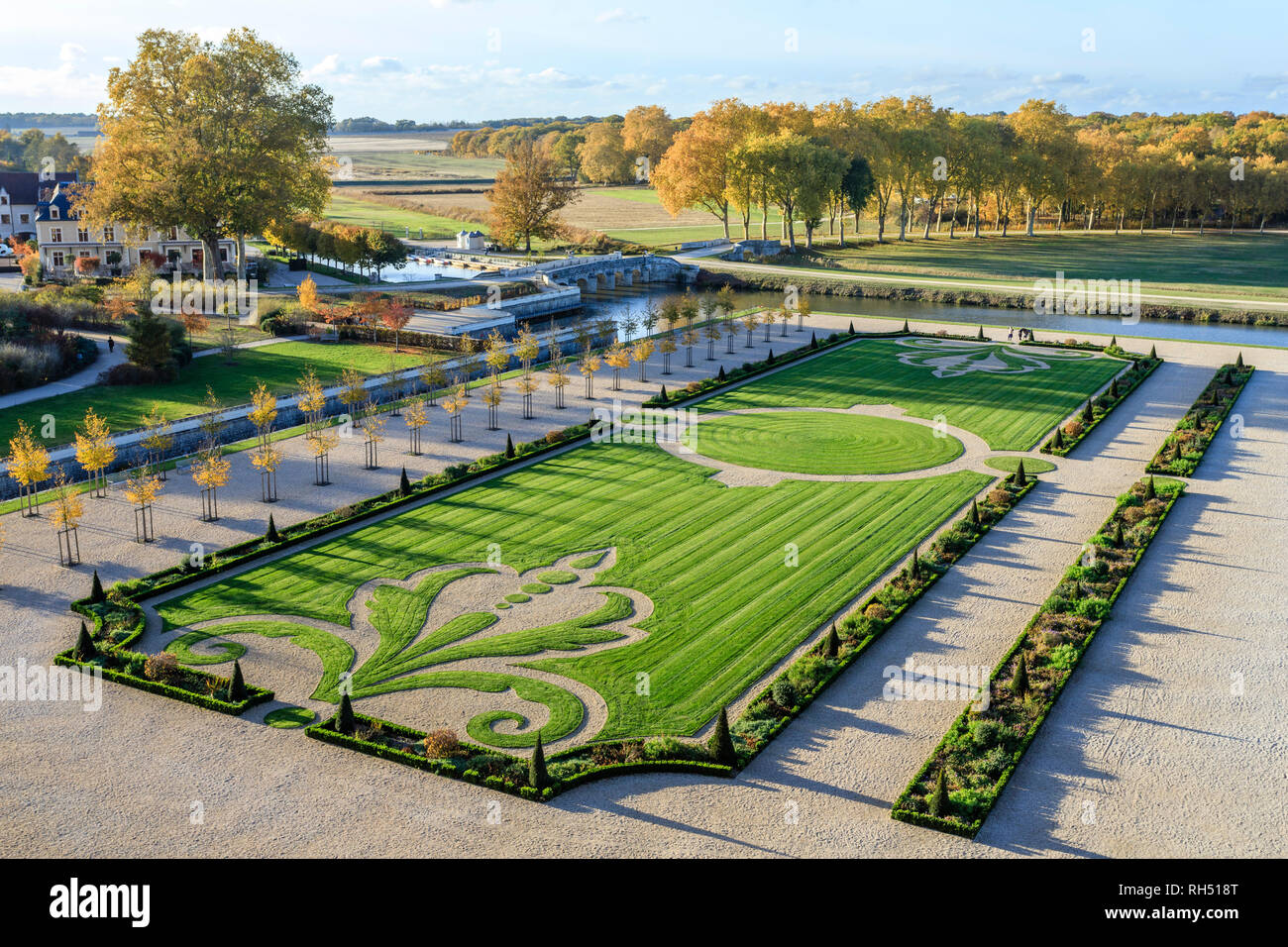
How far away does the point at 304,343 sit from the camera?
7369 centimetres

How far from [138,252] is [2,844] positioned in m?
87.4

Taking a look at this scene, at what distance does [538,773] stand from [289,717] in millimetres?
6895

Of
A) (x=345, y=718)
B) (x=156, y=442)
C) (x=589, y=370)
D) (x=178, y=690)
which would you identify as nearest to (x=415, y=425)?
(x=156, y=442)

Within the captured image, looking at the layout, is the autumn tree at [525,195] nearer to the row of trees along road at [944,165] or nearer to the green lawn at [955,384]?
the row of trees along road at [944,165]

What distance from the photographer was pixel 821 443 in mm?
51438

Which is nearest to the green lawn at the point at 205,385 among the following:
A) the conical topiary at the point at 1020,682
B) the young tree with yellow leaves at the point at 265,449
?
the young tree with yellow leaves at the point at 265,449

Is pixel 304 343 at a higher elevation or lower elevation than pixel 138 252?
lower

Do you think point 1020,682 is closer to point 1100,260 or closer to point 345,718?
point 345,718

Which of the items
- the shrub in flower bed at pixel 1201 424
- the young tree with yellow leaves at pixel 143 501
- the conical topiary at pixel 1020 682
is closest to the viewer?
the conical topiary at pixel 1020 682

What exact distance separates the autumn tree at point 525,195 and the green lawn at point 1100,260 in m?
28.8

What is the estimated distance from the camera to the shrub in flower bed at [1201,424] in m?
47.0

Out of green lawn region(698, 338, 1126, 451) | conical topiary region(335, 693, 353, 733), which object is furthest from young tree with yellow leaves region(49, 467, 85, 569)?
green lawn region(698, 338, 1126, 451)
